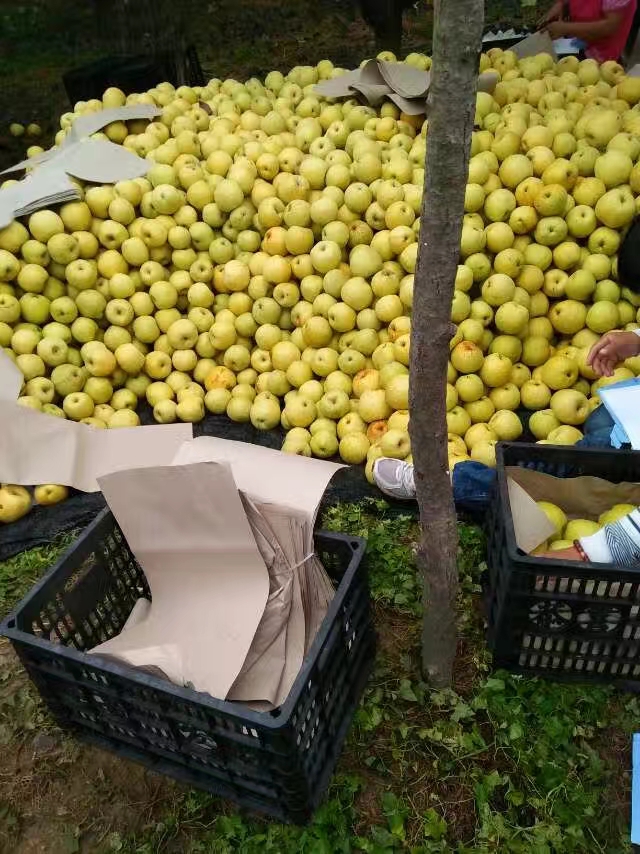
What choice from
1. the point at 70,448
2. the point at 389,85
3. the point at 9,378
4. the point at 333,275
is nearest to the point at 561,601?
the point at 333,275

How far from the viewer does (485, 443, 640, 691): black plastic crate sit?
197 cm

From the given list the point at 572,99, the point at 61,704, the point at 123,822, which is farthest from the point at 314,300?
the point at 123,822

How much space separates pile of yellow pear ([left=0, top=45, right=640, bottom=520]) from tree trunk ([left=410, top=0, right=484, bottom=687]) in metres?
1.10

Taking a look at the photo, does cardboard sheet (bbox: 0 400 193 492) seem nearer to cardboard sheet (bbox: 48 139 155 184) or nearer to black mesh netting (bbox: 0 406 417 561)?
black mesh netting (bbox: 0 406 417 561)

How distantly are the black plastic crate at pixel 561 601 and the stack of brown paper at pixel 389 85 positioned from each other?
2498mm

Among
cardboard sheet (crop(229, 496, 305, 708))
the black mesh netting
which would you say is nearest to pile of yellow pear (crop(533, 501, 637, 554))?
the black mesh netting

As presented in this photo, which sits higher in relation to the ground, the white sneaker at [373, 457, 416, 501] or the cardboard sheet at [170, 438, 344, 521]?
the cardboard sheet at [170, 438, 344, 521]

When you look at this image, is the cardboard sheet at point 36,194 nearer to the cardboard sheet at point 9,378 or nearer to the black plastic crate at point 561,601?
the cardboard sheet at point 9,378

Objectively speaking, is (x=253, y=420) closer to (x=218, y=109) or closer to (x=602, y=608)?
(x=602, y=608)

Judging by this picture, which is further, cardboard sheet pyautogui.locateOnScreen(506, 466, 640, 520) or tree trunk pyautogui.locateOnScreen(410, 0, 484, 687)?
cardboard sheet pyautogui.locateOnScreen(506, 466, 640, 520)

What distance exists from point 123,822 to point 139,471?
1.18 metres

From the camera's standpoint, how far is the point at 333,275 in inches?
137

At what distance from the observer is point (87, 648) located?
2.33m

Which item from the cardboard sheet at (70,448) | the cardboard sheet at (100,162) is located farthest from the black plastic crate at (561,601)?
the cardboard sheet at (100,162)
